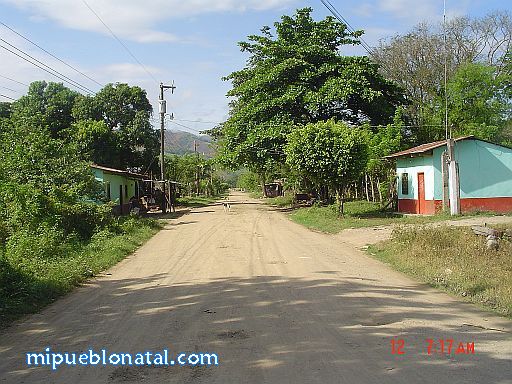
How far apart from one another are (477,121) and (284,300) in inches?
1239

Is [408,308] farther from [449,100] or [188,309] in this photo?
[449,100]

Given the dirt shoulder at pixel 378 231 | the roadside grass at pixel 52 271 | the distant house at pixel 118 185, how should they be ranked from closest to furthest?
the roadside grass at pixel 52 271, the dirt shoulder at pixel 378 231, the distant house at pixel 118 185

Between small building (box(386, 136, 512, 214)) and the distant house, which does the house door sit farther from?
the distant house

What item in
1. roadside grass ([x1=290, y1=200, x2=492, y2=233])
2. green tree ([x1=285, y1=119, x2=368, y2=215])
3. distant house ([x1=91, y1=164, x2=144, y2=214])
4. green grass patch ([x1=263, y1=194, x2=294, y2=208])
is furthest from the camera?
green grass patch ([x1=263, y1=194, x2=294, y2=208])

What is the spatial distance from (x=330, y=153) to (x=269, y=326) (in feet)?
62.3

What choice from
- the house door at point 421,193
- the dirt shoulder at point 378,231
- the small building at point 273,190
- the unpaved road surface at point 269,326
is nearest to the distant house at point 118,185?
the dirt shoulder at point 378,231

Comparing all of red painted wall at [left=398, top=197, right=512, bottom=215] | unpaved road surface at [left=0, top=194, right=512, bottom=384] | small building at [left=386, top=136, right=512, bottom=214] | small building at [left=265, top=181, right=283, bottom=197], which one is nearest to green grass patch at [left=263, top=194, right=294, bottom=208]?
small building at [left=265, top=181, right=283, bottom=197]

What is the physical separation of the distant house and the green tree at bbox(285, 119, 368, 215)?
1081 cm

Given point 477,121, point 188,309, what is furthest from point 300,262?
point 477,121

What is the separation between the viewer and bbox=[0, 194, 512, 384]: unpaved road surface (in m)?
5.51

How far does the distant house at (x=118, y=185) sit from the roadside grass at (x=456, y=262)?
62.9ft

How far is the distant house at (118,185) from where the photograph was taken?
3111 centimetres
